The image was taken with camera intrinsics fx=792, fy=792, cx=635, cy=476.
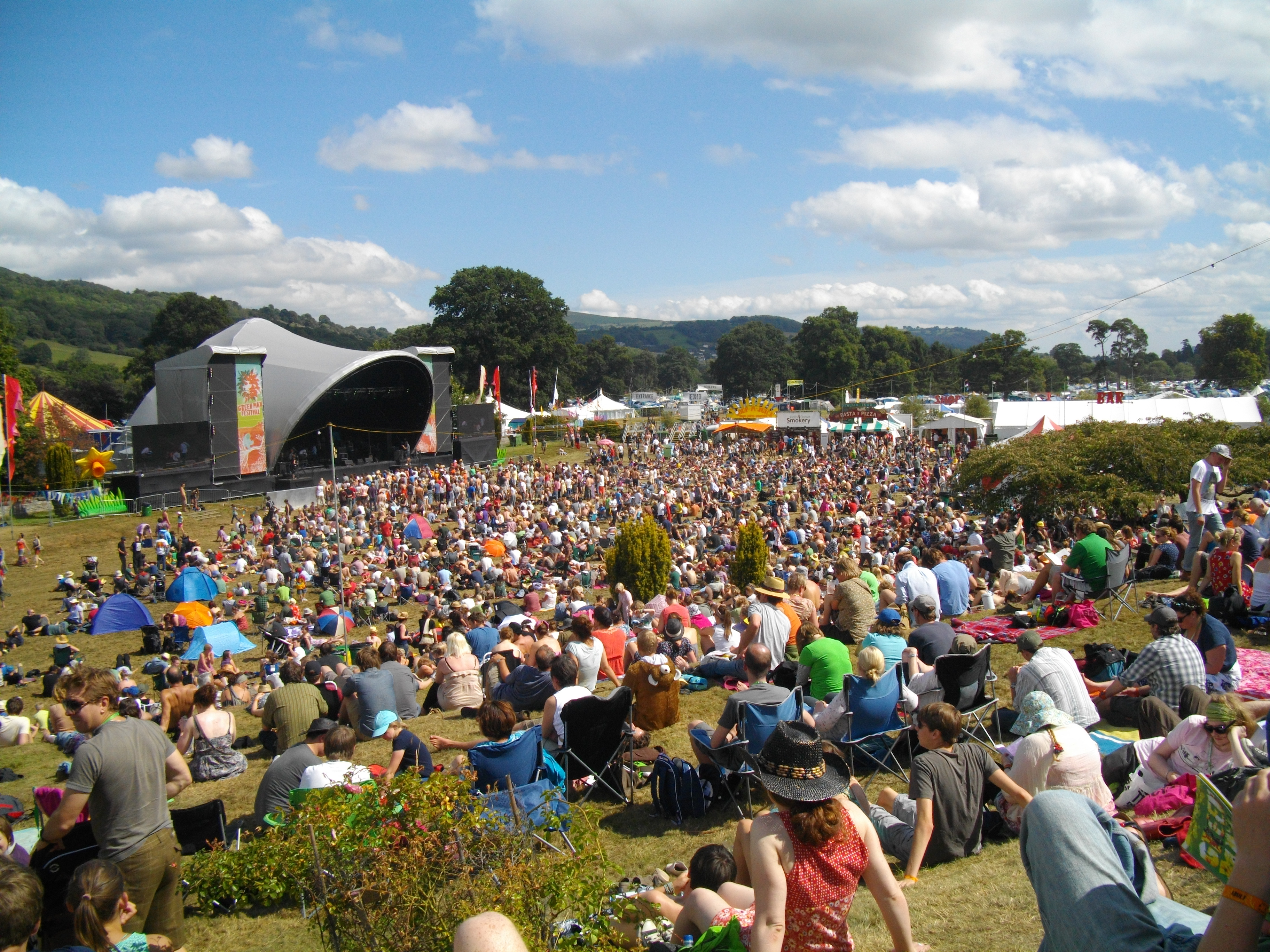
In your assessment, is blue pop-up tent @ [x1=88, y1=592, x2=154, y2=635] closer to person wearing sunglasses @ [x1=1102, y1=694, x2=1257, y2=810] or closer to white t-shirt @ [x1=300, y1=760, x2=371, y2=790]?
white t-shirt @ [x1=300, y1=760, x2=371, y2=790]

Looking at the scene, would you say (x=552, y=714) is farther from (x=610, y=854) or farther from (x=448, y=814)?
(x=448, y=814)

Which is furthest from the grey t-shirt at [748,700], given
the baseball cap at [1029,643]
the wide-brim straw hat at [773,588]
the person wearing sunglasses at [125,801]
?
the person wearing sunglasses at [125,801]

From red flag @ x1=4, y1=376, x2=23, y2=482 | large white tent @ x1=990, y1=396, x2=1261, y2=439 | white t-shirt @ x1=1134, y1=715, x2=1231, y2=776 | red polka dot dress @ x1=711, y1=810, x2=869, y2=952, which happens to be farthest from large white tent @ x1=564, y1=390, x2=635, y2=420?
red polka dot dress @ x1=711, y1=810, x2=869, y2=952

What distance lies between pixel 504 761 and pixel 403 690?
292cm

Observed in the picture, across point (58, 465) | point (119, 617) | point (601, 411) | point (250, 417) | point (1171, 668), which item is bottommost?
point (119, 617)

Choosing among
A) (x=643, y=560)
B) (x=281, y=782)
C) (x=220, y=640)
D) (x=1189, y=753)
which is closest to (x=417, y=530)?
(x=220, y=640)

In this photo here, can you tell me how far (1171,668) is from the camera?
480 cm

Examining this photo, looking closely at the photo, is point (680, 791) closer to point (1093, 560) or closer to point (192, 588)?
point (1093, 560)

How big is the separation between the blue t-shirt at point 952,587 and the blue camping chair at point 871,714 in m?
4.81

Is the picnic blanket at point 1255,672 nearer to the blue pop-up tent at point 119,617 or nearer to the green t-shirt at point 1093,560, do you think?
the green t-shirt at point 1093,560

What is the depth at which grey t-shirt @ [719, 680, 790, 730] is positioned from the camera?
4.37 meters

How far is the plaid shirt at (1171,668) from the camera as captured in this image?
4.77 m

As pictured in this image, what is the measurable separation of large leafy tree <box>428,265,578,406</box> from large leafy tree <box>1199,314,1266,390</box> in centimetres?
5474

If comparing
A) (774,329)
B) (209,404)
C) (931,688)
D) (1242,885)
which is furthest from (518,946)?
(774,329)
